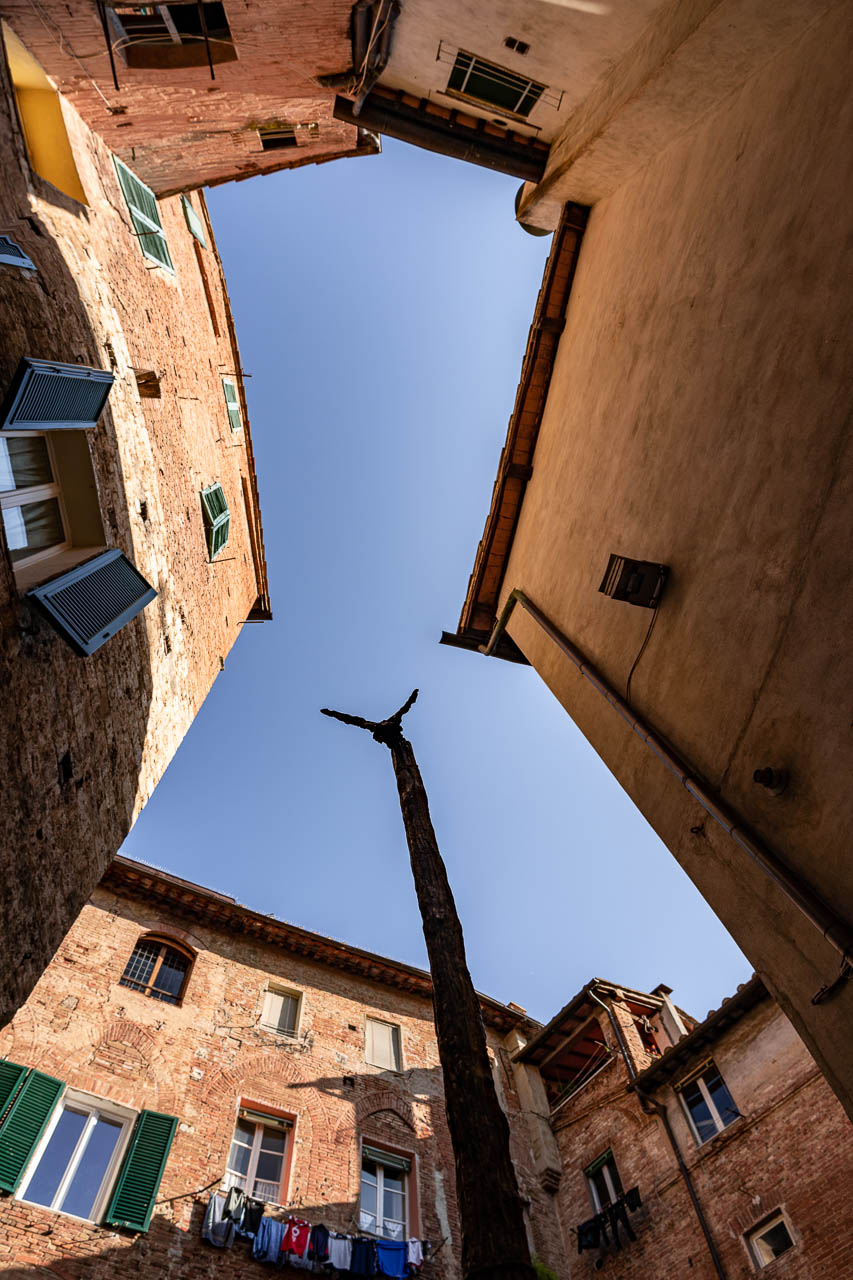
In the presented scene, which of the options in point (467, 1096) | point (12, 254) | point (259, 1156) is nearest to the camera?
point (467, 1096)

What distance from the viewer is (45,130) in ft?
25.0

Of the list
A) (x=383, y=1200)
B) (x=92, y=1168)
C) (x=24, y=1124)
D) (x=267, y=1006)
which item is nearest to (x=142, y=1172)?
(x=92, y=1168)

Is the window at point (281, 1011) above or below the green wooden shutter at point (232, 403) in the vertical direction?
below

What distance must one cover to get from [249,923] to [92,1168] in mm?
5391

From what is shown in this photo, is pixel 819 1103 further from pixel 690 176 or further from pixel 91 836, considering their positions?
pixel 690 176

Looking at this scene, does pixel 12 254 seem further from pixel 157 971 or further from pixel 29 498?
pixel 157 971

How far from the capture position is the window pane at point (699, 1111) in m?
13.2

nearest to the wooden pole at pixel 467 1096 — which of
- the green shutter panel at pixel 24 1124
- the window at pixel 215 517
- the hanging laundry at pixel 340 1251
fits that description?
the window at pixel 215 517

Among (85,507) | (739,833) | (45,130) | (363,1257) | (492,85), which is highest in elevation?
(492,85)

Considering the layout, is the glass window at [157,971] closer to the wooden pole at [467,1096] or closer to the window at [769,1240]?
the wooden pole at [467,1096]

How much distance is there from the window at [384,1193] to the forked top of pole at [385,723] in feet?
31.8

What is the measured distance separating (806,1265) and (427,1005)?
8720mm

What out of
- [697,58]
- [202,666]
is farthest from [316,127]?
[202,666]

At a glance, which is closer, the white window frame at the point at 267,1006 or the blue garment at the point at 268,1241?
the blue garment at the point at 268,1241
